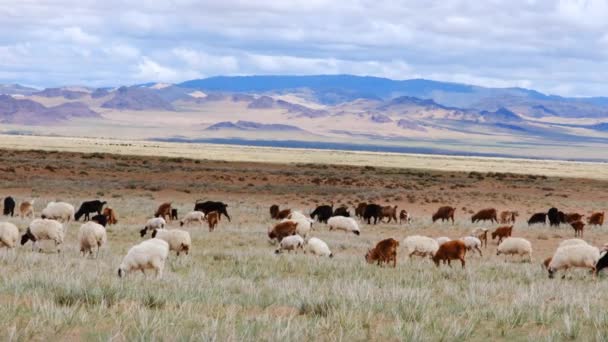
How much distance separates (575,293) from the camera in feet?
37.5

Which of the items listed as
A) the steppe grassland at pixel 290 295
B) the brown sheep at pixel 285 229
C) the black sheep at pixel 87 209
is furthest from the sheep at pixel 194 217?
the brown sheep at pixel 285 229

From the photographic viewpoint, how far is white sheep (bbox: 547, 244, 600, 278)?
14.6m

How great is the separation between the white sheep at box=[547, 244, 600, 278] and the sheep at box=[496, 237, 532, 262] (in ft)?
12.8

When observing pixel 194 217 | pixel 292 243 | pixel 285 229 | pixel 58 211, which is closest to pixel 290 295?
pixel 292 243

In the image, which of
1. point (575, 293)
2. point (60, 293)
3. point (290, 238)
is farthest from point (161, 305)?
point (290, 238)

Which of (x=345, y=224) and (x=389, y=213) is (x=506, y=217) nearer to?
(x=389, y=213)

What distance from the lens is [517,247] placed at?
18.8m

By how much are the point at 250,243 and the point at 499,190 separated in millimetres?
36526

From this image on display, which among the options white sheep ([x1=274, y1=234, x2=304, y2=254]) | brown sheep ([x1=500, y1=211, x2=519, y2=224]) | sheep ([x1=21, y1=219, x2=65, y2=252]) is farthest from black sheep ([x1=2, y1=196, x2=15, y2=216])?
brown sheep ([x1=500, y1=211, x2=519, y2=224])

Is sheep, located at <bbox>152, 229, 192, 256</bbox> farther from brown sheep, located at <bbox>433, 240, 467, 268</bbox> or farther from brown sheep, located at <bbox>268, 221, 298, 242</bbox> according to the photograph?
brown sheep, located at <bbox>433, 240, 467, 268</bbox>

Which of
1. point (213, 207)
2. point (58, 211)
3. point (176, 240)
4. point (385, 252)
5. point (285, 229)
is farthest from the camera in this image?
point (213, 207)

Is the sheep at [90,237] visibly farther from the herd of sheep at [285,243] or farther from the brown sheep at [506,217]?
the brown sheep at [506,217]

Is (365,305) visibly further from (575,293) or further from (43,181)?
(43,181)

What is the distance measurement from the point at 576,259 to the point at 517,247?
4161mm
